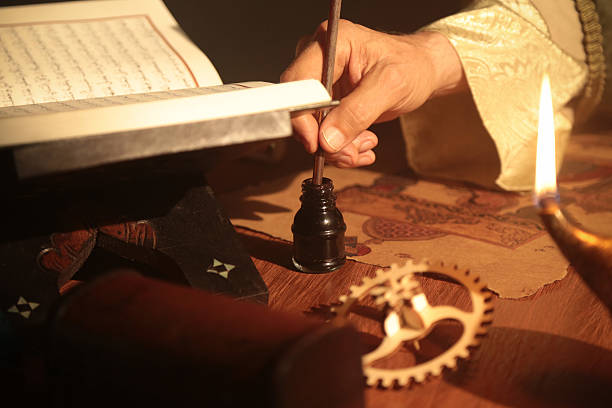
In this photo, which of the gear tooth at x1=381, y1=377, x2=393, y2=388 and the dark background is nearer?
the gear tooth at x1=381, y1=377, x2=393, y2=388

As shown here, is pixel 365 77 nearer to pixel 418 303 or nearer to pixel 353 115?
pixel 353 115

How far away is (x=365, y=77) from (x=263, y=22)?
2.10 ft

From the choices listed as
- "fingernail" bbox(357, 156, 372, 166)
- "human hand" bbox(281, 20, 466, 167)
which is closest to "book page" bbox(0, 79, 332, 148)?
"human hand" bbox(281, 20, 466, 167)

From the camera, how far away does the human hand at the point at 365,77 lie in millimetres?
907

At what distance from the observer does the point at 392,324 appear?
2.08 ft

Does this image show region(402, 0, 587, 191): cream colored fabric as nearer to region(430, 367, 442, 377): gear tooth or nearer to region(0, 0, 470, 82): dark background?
region(0, 0, 470, 82): dark background

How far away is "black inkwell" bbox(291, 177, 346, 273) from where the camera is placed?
84cm

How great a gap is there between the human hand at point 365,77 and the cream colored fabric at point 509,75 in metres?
0.05

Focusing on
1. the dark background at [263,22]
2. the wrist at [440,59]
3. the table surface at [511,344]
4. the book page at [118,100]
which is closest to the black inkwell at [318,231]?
the table surface at [511,344]

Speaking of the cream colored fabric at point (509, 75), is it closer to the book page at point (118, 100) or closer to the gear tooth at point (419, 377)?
the book page at point (118, 100)

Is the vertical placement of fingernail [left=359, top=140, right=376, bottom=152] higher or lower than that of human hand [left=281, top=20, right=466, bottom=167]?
lower

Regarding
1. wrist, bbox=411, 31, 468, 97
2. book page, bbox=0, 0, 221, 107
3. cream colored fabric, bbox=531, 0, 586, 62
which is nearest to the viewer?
book page, bbox=0, 0, 221, 107

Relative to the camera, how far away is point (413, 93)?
1.10m

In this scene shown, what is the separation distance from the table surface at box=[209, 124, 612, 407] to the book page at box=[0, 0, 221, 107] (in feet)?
1.04
